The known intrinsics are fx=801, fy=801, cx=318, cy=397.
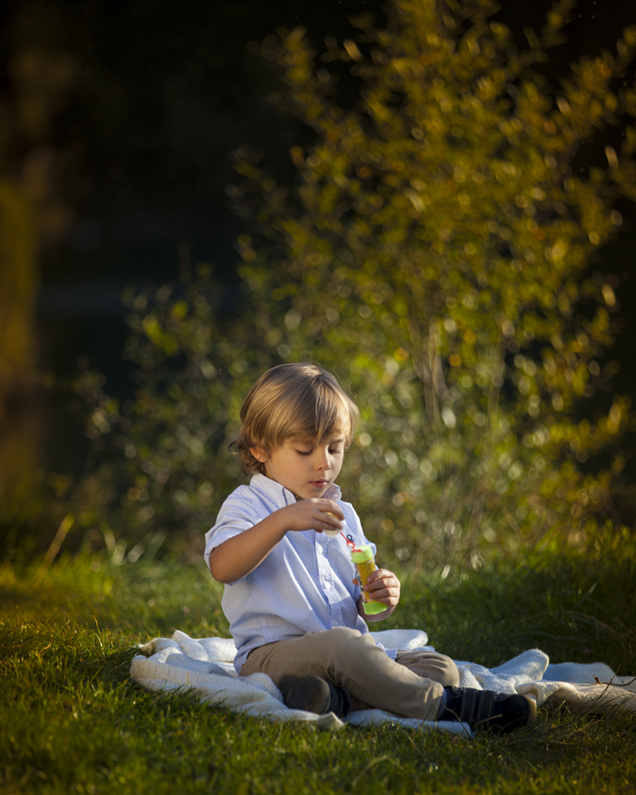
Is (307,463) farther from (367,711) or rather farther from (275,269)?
(275,269)

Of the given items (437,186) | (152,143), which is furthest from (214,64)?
(437,186)

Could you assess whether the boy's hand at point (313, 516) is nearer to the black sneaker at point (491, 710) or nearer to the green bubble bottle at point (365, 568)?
the green bubble bottle at point (365, 568)

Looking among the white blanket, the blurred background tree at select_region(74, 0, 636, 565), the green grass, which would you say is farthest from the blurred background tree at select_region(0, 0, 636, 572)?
the white blanket

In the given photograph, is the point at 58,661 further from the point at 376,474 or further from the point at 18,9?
the point at 18,9

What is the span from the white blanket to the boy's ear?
1.92ft

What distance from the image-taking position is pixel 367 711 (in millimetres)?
2064

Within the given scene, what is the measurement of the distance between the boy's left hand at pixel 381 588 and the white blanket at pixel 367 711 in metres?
0.28

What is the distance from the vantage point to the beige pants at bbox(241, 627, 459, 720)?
202 cm

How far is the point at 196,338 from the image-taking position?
480 centimetres

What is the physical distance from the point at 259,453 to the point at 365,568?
462 mm

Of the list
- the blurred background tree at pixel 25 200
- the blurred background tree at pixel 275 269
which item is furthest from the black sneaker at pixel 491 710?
the blurred background tree at pixel 25 200

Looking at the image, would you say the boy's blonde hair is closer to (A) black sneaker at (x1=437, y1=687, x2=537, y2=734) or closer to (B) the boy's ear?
(B) the boy's ear

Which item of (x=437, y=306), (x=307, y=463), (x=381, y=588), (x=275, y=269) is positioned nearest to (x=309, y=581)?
(x=381, y=588)

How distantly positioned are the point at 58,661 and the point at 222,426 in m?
2.96
